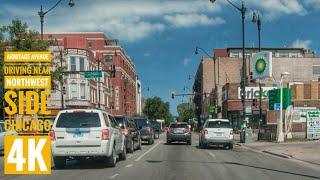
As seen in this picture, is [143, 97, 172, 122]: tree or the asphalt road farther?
[143, 97, 172, 122]: tree

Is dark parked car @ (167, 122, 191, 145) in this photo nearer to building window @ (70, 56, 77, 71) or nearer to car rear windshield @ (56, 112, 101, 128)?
car rear windshield @ (56, 112, 101, 128)

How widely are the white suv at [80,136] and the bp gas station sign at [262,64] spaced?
30.8 m

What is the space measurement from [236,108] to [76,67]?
22.2 m

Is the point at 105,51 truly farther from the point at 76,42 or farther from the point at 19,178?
the point at 19,178

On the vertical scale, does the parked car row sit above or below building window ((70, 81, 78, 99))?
below

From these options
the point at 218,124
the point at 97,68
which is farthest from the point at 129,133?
the point at 97,68

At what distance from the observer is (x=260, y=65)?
164 ft

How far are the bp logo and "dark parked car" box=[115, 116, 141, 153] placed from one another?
2139cm

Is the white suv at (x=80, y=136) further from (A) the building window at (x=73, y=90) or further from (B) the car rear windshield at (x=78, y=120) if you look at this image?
(A) the building window at (x=73, y=90)

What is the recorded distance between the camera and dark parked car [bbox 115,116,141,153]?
86.9ft

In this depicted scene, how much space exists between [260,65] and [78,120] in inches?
1287

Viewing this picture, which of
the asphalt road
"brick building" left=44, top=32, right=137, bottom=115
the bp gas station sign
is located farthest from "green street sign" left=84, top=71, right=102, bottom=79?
the asphalt road

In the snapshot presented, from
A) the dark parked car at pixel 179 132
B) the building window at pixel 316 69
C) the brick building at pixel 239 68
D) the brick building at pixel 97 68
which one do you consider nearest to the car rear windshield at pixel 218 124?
the dark parked car at pixel 179 132

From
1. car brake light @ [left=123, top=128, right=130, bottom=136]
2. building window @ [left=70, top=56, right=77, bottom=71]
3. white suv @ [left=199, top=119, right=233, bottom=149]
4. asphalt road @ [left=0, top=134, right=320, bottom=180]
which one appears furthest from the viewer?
building window @ [left=70, top=56, right=77, bottom=71]
